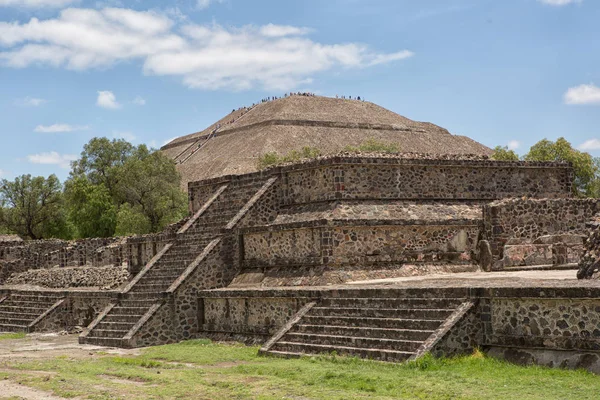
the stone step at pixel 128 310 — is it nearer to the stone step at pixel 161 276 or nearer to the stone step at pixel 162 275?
the stone step at pixel 161 276

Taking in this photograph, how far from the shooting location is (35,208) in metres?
59.2

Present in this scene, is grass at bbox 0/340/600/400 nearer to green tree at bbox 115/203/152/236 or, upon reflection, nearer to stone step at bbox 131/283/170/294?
stone step at bbox 131/283/170/294

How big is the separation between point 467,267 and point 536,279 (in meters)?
5.03

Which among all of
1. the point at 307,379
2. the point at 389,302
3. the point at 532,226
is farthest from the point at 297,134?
the point at 307,379

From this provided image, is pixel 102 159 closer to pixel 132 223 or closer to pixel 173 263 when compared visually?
pixel 132 223

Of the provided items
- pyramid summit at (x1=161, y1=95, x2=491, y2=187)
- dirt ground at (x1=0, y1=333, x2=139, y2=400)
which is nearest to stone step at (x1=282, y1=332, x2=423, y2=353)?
dirt ground at (x1=0, y1=333, x2=139, y2=400)

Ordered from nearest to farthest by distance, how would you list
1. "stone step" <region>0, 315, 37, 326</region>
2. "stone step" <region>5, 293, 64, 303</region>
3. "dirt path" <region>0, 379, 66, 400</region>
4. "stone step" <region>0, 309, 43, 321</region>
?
"dirt path" <region>0, 379, 66, 400</region> → "stone step" <region>0, 315, 37, 326</region> → "stone step" <region>0, 309, 43, 321</region> → "stone step" <region>5, 293, 64, 303</region>

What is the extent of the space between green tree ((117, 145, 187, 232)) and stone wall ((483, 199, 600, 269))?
3159 cm

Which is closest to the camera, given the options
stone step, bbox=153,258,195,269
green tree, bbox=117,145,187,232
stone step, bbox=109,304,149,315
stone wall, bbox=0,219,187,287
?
stone step, bbox=109,304,149,315

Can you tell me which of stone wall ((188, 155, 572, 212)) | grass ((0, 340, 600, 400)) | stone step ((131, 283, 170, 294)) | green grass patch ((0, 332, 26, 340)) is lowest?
green grass patch ((0, 332, 26, 340))

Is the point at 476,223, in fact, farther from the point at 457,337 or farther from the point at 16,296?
the point at 16,296

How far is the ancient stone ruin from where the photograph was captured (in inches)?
535

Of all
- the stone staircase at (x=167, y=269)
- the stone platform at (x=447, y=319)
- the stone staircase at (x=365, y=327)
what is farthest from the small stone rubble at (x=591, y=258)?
the stone staircase at (x=167, y=269)

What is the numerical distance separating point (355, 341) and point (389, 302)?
37.8 inches
